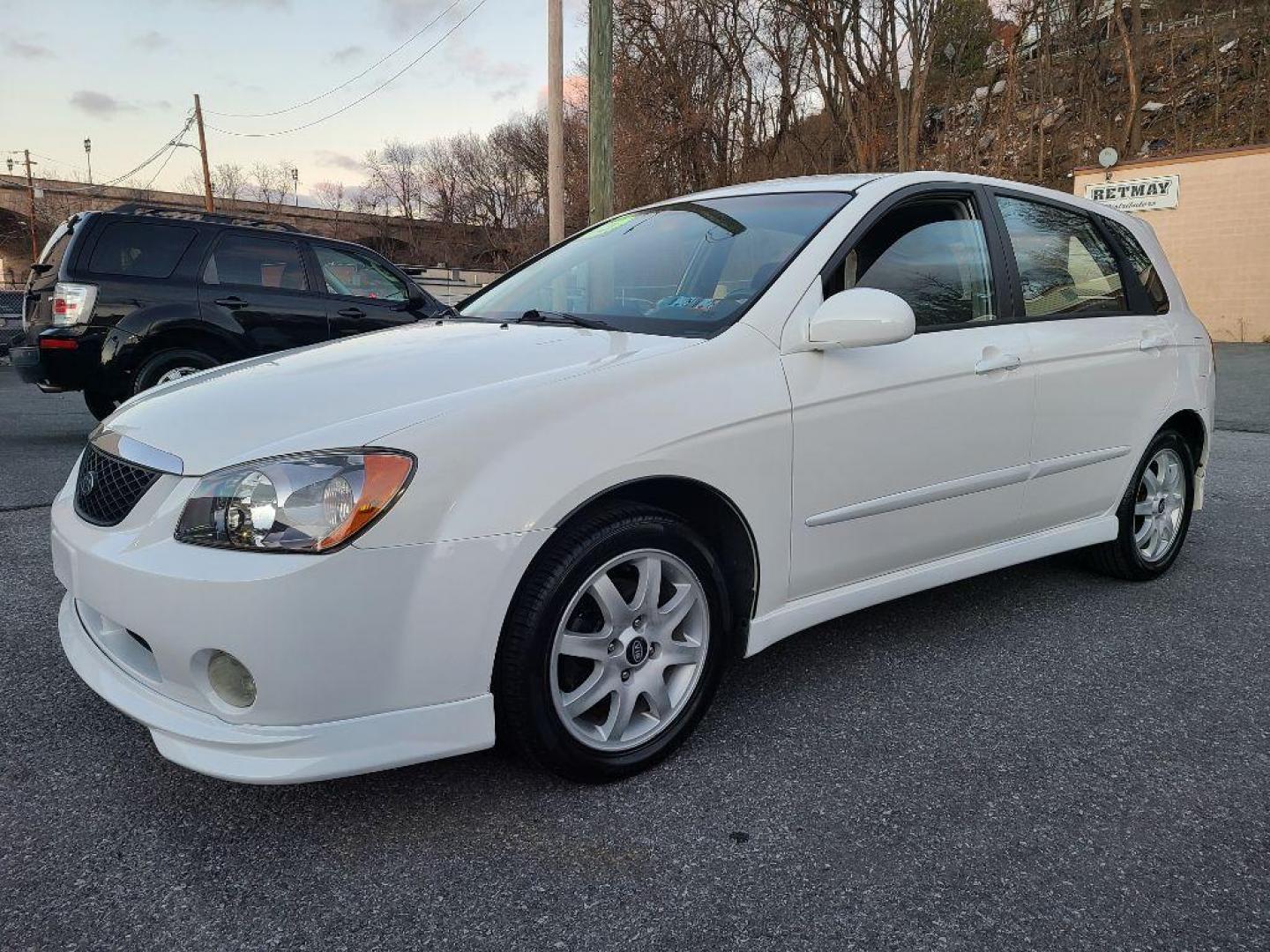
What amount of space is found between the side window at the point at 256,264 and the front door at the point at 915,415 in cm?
605

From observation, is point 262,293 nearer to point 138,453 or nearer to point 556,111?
point 556,111

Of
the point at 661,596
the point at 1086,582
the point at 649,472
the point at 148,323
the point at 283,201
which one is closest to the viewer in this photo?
the point at 649,472

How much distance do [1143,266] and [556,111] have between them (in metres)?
9.22

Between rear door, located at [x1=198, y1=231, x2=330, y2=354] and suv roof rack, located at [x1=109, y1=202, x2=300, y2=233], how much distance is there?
4.2 inches

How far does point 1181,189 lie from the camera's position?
63.6ft

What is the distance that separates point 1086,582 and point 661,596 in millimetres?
2460

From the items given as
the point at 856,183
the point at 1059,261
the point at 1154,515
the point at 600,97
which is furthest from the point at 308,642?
the point at 600,97

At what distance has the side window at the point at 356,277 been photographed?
7957 millimetres

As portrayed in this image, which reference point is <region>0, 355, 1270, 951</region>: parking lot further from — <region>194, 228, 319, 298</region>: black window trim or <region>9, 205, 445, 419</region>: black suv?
<region>194, 228, 319, 298</region>: black window trim

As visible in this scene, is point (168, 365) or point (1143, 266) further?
point (168, 365)

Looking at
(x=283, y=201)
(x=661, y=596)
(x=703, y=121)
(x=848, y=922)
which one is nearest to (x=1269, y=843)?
(x=848, y=922)

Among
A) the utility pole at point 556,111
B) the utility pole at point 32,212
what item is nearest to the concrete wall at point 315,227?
the utility pole at point 32,212

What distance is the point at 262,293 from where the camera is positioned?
7523 mm

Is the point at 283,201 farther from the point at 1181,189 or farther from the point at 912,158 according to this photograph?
the point at 1181,189
